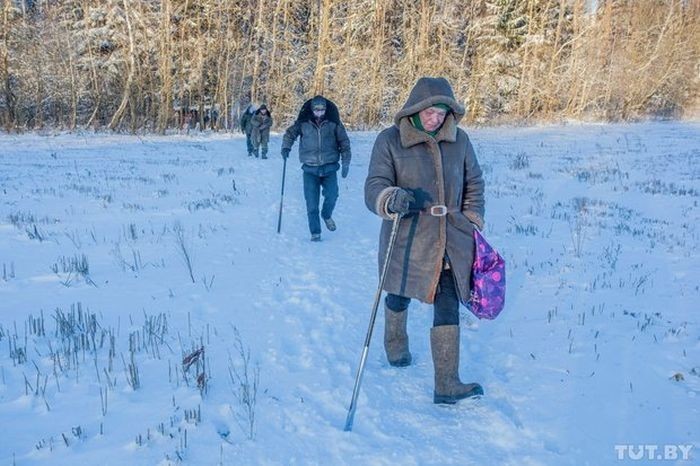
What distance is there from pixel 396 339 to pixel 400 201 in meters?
1.29

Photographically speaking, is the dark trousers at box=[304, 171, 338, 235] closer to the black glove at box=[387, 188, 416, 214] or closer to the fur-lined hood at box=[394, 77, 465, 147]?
the fur-lined hood at box=[394, 77, 465, 147]

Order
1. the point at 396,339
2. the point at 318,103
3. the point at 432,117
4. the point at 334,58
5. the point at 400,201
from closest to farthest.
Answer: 1. the point at 400,201
2. the point at 432,117
3. the point at 396,339
4. the point at 318,103
5. the point at 334,58

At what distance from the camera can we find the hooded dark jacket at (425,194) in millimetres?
3295

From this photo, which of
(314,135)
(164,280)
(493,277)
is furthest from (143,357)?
(314,135)

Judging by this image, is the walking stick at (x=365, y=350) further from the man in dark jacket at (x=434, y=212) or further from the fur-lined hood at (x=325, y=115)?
the fur-lined hood at (x=325, y=115)

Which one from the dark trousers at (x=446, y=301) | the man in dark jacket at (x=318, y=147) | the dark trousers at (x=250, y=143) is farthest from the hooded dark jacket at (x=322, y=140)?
the dark trousers at (x=250, y=143)

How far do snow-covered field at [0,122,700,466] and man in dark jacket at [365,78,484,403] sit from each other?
49cm

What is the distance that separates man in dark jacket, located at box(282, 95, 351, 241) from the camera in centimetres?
753

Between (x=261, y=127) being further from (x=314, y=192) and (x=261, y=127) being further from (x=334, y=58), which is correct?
(x=334, y=58)

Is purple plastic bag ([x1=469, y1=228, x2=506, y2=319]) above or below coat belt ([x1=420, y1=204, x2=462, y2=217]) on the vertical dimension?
below

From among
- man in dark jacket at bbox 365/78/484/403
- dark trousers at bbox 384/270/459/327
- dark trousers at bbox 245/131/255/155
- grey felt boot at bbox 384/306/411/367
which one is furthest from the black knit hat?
dark trousers at bbox 245/131/255/155

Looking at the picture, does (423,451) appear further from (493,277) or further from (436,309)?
(493,277)

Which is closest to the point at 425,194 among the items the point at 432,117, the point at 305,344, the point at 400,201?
the point at 400,201

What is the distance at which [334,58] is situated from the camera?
109 ft
